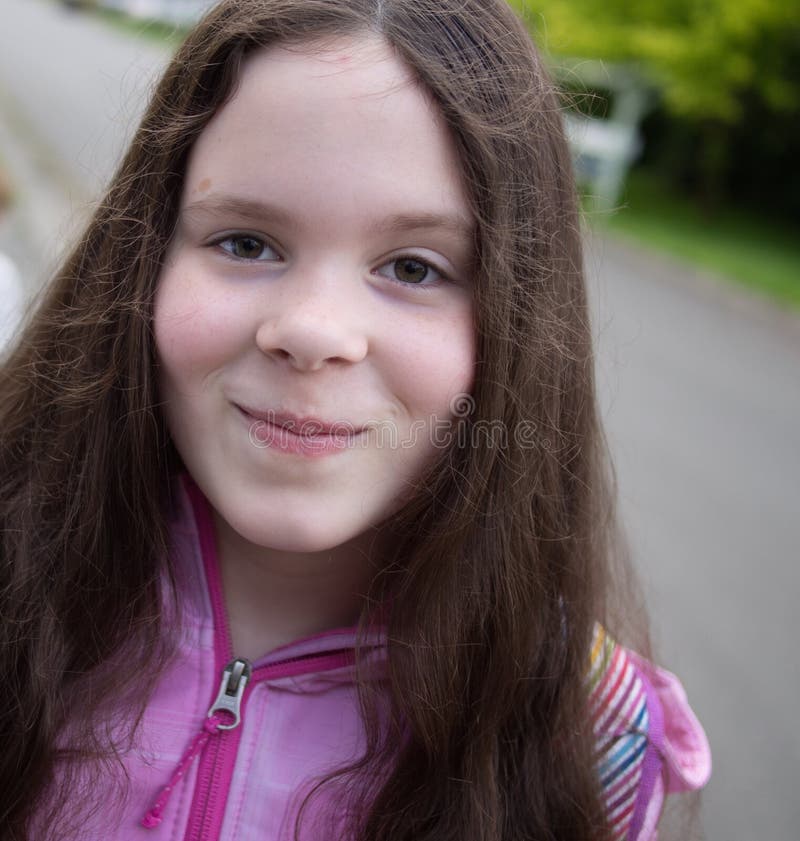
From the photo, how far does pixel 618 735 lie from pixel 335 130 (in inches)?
38.1

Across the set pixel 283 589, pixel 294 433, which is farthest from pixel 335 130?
pixel 283 589

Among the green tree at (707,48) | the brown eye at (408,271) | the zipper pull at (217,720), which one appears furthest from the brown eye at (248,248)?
the green tree at (707,48)

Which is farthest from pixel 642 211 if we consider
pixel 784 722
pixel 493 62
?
pixel 493 62

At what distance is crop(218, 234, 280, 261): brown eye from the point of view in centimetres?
109

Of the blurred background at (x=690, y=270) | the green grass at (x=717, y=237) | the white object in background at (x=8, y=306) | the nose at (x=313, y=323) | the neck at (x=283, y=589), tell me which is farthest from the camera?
the green grass at (x=717, y=237)

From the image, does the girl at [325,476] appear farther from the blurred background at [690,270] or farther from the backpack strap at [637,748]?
the blurred background at [690,270]

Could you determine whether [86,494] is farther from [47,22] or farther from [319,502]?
[47,22]

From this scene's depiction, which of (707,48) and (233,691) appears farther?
(707,48)

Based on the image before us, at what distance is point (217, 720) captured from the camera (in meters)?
1.20

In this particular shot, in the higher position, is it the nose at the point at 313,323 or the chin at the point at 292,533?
the nose at the point at 313,323

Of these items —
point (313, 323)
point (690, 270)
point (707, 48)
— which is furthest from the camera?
point (707, 48)

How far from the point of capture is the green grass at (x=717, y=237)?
29.8 ft

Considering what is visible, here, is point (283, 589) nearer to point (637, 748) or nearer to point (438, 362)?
point (438, 362)

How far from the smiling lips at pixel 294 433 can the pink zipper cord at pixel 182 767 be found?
0.42m
